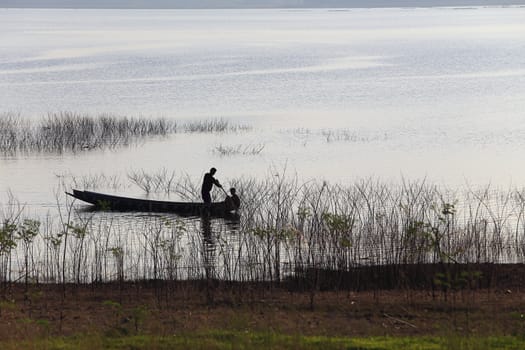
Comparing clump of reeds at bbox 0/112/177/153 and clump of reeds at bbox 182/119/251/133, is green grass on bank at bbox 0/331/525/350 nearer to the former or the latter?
clump of reeds at bbox 0/112/177/153

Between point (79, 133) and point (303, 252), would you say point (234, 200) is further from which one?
point (79, 133)

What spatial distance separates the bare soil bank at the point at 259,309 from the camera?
13.2m

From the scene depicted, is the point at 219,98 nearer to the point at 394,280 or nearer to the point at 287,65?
the point at 287,65

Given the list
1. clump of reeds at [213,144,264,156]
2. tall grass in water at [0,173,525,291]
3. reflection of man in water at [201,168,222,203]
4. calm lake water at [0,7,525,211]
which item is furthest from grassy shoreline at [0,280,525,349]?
clump of reeds at [213,144,264,156]

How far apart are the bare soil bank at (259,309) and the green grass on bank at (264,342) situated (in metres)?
0.58

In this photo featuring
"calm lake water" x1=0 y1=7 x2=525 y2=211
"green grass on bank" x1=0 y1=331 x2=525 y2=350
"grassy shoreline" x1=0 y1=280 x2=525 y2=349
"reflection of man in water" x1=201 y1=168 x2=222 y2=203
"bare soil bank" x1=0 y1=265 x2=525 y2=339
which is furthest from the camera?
"calm lake water" x1=0 y1=7 x2=525 y2=211

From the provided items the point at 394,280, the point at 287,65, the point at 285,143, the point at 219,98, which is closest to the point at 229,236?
the point at 394,280

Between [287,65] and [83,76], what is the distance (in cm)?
2171

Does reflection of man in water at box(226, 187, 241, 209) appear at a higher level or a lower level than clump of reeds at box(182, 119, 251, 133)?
lower

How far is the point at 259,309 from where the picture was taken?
15.1m

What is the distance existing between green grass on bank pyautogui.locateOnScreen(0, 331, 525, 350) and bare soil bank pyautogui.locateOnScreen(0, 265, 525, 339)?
0.58 meters

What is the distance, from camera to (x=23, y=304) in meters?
16.2

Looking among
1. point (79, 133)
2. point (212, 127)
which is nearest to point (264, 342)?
point (79, 133)

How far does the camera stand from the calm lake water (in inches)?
1526
